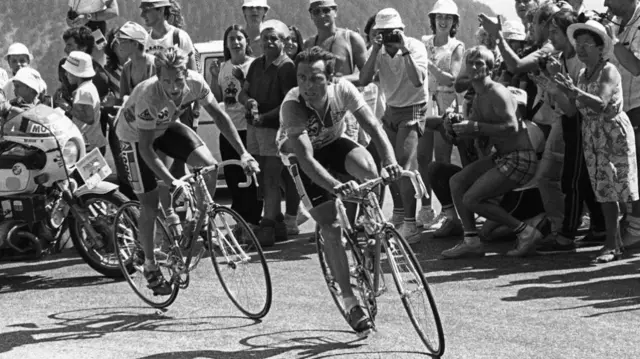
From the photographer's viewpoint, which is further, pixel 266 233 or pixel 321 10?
pixel 321 10

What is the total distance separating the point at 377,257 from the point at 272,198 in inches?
169

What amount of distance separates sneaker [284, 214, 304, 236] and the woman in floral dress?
344 cm

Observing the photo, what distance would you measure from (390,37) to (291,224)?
2.40 metres

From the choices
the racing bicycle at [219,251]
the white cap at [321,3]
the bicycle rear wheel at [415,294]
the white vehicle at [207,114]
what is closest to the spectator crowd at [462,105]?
the white cap at [321,3]

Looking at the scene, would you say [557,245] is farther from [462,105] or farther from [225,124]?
[225,124]

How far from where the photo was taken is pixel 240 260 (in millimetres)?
8609

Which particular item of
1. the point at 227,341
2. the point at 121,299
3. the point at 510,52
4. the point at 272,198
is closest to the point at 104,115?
the point at 272,198

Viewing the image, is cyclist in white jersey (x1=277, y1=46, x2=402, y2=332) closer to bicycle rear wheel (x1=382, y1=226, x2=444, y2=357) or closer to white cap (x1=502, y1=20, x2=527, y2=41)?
Result: bicycle rear wheel (x1=382, y1=226, x2=444, y2=357)

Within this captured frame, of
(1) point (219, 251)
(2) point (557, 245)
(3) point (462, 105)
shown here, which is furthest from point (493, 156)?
(1) point (219, 251)

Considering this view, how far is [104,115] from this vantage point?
12.6m

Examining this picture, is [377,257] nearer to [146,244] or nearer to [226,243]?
[226,243]

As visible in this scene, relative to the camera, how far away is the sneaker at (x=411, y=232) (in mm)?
11289

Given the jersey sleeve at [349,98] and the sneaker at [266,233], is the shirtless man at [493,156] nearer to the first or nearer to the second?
the sneaker at [266,233]

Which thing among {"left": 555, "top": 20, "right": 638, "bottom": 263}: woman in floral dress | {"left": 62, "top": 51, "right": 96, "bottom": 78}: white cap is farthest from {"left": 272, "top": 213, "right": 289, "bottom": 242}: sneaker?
{"left": 555, "top": 20, "right": 638, "bottom": 263}: woman in floral dress
